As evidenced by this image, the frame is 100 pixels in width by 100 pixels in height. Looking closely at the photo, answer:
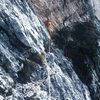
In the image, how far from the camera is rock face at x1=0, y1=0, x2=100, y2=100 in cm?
2061

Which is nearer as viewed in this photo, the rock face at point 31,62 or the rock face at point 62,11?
the rock face at point 31,62

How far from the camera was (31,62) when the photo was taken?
22.3 metres

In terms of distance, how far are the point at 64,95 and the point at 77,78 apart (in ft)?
11.0

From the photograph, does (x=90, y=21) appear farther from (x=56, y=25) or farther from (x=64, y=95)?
(x=64, y=95)

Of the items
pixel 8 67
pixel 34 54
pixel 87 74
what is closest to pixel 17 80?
pixel 8 67

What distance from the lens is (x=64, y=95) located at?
23672mm

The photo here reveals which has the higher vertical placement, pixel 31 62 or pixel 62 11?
pixel 62 11

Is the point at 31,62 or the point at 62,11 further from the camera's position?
the point at 62,11

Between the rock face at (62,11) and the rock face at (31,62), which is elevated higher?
the rock face at (62,11)

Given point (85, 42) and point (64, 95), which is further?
point (85, 42)

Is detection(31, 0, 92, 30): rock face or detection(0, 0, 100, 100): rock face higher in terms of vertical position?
detection(31, 0, 92, 30): rock face

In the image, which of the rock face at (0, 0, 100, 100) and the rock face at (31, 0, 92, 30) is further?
the rock face at (31, 0, 92, 30)

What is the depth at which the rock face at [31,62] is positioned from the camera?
20.6 metres

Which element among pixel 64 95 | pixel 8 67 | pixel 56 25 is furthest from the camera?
pixel 56 25
